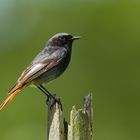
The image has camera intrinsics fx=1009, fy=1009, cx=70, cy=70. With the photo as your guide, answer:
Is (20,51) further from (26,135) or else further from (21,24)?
(26,135)

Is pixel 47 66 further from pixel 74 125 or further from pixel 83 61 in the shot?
pixel 83 61

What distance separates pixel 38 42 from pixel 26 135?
4209 millimetres

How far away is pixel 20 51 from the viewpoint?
906 inches

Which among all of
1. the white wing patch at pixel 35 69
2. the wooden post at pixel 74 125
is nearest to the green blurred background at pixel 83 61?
the white wing patch at pixel 35 69

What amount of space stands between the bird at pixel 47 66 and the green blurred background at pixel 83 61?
243 inches

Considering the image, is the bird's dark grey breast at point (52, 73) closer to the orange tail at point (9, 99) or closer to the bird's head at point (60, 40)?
the bird's head at point (60, 40)

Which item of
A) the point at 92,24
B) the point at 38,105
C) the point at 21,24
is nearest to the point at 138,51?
the point at 92,24

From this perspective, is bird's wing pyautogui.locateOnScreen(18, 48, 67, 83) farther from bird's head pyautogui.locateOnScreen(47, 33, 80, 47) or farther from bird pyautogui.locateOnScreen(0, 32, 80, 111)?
bird's head pyautogui.locateOnScreen(47, 33, 80, 47)

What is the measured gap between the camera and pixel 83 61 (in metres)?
21.2

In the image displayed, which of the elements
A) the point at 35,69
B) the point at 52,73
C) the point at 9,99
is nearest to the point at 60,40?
the point at 52,73

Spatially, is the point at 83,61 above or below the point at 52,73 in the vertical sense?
above

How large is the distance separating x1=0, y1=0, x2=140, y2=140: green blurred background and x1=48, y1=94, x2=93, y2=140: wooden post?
9023 millimetres

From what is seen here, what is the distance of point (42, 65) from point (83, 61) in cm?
970

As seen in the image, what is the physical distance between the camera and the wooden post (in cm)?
884
